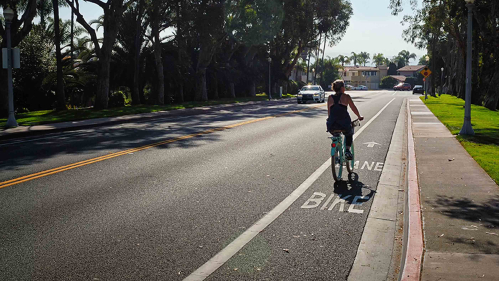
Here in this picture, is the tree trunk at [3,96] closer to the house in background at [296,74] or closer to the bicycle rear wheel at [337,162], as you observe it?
the bicycle rear wheel at [337,162]

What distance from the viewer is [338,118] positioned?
931 centimetres

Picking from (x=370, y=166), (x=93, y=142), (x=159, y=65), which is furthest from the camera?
(x=159, y=65)

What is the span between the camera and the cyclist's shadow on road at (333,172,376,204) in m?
8.27

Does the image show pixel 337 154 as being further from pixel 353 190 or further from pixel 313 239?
pixel 313 239

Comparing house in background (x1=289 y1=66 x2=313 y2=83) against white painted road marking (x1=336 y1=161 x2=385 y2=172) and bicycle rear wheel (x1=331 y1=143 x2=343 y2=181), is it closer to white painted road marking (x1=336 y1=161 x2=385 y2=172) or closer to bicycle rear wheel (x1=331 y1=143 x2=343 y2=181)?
white painted road marking (x1=336 y1=161 x2=385 y2=172)

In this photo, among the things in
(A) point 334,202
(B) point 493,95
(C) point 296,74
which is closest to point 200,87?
(B) point 493,95

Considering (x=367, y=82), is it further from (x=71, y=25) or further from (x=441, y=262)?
(x=441, y=262)

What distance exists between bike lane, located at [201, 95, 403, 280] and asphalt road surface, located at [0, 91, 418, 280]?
14 millimetres

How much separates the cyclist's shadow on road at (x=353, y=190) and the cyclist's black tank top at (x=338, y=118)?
977 millimetres

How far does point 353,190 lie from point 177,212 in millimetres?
3183

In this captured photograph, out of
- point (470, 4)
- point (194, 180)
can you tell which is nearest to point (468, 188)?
point (194, 180)

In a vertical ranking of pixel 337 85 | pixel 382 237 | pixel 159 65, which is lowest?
pixel 382 237

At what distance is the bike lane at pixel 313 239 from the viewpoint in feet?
16.6

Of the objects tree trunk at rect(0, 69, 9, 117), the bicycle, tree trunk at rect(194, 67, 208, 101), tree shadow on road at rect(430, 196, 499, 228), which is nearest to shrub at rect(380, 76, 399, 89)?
tree trunk at rect(194, 67, 208, 101)
